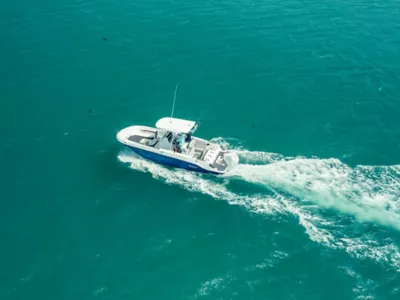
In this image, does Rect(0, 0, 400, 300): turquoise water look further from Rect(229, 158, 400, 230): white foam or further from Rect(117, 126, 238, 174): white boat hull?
Rect(117, 126, 238, 174): white boat hull

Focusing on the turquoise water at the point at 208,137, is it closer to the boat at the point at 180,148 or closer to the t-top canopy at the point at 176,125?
the boat at the point at 180,148

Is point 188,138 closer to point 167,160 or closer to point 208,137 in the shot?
point 167,160

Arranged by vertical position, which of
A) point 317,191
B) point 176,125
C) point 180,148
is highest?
point 176,125

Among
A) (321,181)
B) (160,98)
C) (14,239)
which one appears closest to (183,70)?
(160,98)

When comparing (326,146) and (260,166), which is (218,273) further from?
(326,146)

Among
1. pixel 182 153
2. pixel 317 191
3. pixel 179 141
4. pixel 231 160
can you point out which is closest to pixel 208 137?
pixel 179 141

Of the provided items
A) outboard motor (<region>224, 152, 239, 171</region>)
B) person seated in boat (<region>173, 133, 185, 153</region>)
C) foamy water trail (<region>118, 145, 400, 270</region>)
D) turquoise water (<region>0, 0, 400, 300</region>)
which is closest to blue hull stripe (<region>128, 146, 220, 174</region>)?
foamy water trail (<region>118, 145, 400, 270</region>)

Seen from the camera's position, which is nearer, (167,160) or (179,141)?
(167,160)
